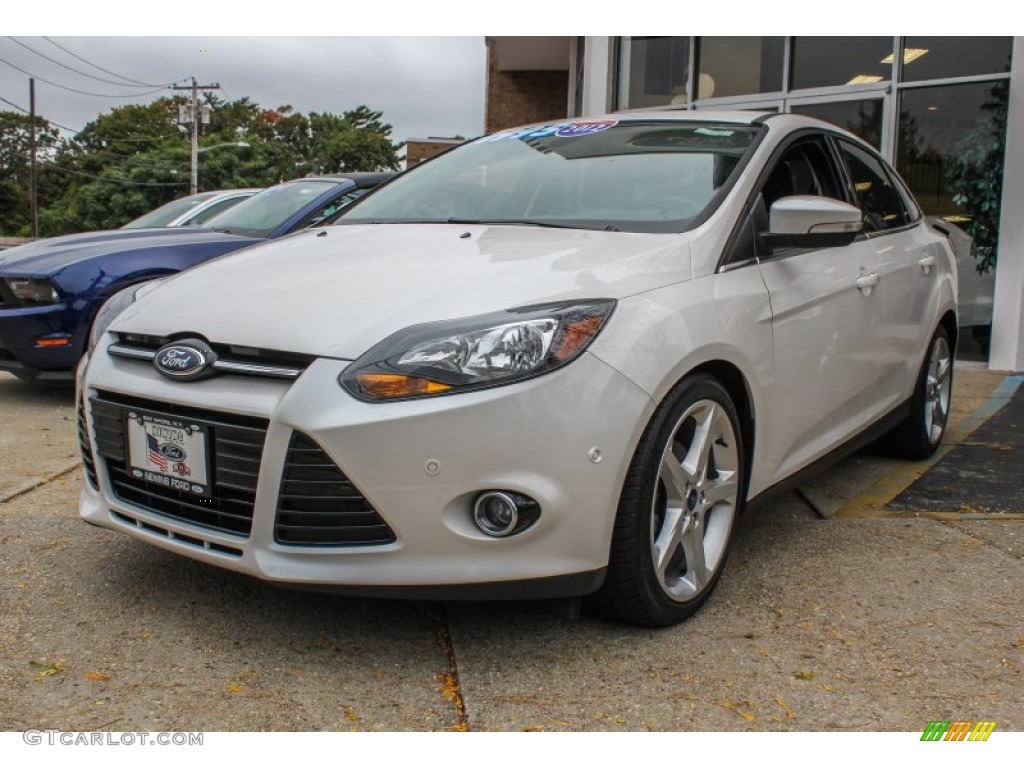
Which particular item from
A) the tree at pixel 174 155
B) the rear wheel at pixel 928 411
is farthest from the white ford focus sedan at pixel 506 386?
the tree at pixel 174 155

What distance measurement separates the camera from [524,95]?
20344 mm

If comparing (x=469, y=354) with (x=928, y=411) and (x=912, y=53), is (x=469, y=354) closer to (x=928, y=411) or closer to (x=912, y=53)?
(x=928, y=411)

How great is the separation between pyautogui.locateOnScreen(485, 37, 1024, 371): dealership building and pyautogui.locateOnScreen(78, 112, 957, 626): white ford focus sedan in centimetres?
512

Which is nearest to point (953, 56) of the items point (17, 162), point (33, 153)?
point (33, 153)

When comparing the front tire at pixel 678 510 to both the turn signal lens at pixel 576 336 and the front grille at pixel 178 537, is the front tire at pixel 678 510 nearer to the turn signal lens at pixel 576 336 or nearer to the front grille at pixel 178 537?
the turn signal lens at pixel 576 336

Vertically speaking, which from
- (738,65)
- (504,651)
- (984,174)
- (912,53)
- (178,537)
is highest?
(738,65)

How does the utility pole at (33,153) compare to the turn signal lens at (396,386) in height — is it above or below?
above

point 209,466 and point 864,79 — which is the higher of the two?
point 864,79

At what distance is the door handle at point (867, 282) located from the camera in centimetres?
379

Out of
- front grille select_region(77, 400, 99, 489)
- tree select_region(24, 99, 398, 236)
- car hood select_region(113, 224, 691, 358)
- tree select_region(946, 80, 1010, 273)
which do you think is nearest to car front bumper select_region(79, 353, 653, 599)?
car hood select_region(113, 224, 691, 358)

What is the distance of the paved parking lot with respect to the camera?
236 centimetres

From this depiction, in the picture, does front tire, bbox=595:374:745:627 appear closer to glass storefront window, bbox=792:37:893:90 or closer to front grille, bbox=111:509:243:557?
front grille, bbox=111:509:243:557

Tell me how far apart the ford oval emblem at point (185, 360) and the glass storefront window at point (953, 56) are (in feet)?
24.4

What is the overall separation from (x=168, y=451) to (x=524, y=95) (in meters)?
18.7
